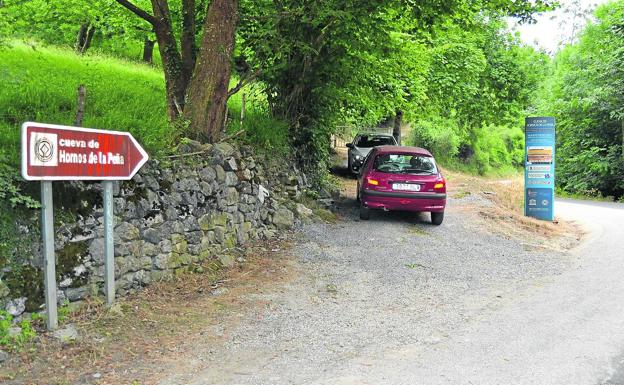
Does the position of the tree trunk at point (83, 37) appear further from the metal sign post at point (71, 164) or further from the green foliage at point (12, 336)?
the green foliage at point (12, 336)

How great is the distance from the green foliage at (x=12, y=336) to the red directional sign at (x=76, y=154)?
125 centimetres

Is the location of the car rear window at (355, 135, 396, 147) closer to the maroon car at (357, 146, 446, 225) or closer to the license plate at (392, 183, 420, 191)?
the maroon car at (357, 146, 446, 225)

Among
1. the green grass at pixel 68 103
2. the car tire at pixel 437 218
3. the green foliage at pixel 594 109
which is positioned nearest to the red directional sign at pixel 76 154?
the green grass at pixel 68 103

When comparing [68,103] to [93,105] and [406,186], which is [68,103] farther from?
[406,186]

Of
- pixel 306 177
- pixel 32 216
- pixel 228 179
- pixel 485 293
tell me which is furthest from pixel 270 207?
pixel 32 216

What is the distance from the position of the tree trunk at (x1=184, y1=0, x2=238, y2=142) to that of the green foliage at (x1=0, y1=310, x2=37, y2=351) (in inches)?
159

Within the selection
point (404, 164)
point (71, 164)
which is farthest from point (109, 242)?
point (404, 164)

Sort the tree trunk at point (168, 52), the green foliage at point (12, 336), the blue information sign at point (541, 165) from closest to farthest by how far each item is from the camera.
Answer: the green foliage at point (12, 336), the tree trunk at point (168, 52), the blue information sign at point (541, 165)

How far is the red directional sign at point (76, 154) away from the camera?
438 cm

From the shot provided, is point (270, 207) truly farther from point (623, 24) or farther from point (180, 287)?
point (623, 24)

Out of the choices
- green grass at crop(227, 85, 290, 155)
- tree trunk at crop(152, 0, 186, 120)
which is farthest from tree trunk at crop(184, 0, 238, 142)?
green grass at crop(227, 85, 290, 155)

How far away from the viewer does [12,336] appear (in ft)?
14.3

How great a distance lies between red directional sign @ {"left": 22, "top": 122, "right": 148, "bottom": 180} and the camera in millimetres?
4383

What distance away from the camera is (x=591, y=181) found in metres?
25.4
